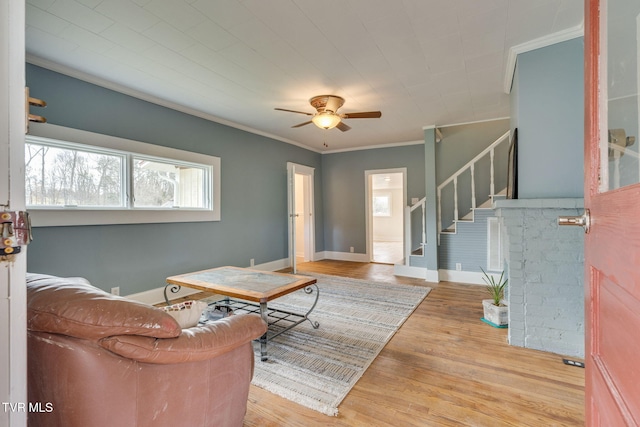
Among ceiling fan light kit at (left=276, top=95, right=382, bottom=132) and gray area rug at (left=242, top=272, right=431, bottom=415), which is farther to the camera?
ceiling fan light kit at (left=276, top=95, right=382, bottom=132)

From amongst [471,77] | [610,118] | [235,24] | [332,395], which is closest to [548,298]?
[332,395]

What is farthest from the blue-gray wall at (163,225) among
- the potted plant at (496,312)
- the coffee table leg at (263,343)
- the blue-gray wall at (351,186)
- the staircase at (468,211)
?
the potted plant at (496,312)

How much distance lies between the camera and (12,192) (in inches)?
24.0

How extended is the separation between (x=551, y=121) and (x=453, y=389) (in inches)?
85.8

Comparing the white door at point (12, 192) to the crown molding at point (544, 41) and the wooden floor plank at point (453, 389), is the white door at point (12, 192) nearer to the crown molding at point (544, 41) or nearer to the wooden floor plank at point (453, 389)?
the wooden floor plank at point (453, 389)

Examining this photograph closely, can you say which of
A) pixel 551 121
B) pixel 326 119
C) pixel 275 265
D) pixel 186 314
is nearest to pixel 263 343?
pixel 186 314

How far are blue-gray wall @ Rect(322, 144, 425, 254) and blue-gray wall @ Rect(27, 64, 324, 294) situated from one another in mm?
1247

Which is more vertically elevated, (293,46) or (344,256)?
(293,46)

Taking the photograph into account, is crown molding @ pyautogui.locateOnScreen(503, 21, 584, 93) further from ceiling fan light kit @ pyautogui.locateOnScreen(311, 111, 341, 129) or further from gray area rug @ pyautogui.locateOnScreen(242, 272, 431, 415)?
gray area rug @ pyautogui.locateOnScreen(242, 272, 431, 415)

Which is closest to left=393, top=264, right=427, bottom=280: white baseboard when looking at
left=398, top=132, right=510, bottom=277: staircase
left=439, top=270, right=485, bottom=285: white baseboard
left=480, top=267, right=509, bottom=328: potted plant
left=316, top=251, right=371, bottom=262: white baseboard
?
left=398, top=132, right=510, bottom=277: staircase

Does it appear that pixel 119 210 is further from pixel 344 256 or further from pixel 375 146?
pixel 375 146

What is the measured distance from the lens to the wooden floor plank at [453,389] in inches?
58.6

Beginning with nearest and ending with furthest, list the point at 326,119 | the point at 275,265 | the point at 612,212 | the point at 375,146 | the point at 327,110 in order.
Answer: the point at 612,212
the point at 326,119
the point at 327,110
the point at 275,265
the point at 375,146

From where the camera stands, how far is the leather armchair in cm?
87
